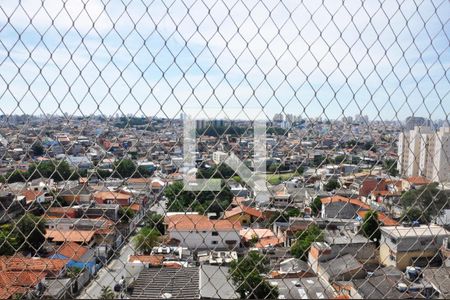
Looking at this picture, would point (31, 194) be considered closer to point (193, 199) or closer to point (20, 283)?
point (20, 283)

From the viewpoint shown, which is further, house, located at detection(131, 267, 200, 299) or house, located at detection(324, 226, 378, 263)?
house, located at detection(324, 226, 378, 263)

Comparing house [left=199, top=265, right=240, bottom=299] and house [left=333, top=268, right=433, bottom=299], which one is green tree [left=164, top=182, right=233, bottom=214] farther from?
house [left=333, top=268, right=433, bottom=299]

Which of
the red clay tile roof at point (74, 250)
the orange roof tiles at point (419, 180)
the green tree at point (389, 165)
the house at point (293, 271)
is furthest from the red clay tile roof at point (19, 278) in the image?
the orange roof tiles at point (419, 180)

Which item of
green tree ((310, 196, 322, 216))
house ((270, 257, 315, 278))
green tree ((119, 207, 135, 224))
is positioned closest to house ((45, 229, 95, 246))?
green tree ((119, 207, 135, 224))

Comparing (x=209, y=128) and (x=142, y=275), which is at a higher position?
(x=209, y=128)

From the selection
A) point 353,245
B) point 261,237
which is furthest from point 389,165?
point 261,237

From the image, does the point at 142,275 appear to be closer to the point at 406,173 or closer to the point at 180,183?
the point at 180,183

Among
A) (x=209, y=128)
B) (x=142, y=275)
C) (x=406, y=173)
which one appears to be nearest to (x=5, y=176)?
(x=209, y=128)
